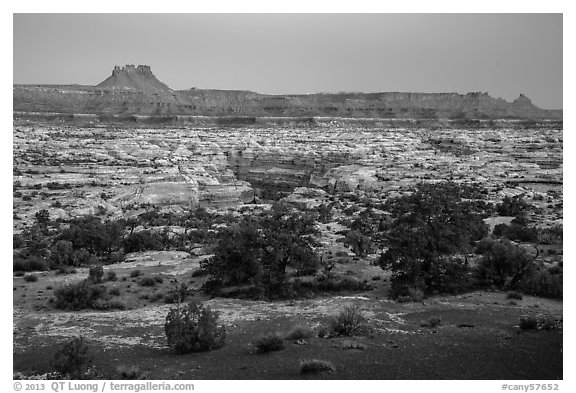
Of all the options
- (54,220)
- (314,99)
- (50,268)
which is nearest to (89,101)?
(314,99)

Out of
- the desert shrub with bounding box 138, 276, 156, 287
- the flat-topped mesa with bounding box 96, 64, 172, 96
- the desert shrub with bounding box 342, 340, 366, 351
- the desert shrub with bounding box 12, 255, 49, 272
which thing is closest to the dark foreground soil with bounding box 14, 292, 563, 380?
the desert shrub with bounding box 342, 340, 366, 351

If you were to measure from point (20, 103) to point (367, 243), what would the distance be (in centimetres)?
9733

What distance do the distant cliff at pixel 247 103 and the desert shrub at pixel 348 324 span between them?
103060 millimetres

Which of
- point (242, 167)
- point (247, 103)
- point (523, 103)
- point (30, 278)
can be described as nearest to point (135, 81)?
point (247, 103)

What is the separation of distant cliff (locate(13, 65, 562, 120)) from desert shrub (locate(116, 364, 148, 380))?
10364 cm

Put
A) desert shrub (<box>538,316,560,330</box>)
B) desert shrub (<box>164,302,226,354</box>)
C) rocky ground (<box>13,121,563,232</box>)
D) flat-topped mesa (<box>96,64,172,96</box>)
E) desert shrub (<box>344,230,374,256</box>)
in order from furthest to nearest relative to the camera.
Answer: flat-topped mesa (<box>96,64,172,96</box>)
rocky ground (<box>13,121,563,232</box>)
desert shrub (<box>344,230,374,256</box>)
desert shrub (<box>538,316,560,330</box>)
desert shrub (<box>164,302,226,354</box>)

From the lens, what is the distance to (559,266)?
1722 centimetres

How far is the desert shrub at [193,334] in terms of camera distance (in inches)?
450

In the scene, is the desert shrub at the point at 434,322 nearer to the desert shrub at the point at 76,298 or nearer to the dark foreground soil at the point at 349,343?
the dark foreground soil at the point at 349,343

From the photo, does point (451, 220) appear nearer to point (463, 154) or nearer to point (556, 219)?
point (556, 219)

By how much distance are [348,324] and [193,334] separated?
3.62 meters

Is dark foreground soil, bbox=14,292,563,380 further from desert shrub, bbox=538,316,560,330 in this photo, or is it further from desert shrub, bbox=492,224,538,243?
desert shrub, bbox=492,224,538,243

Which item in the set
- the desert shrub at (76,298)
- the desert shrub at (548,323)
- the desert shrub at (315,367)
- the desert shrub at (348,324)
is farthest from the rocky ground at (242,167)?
the desert shrub at (315,367)

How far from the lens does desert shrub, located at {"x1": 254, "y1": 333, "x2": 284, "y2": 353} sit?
37.1 ft
